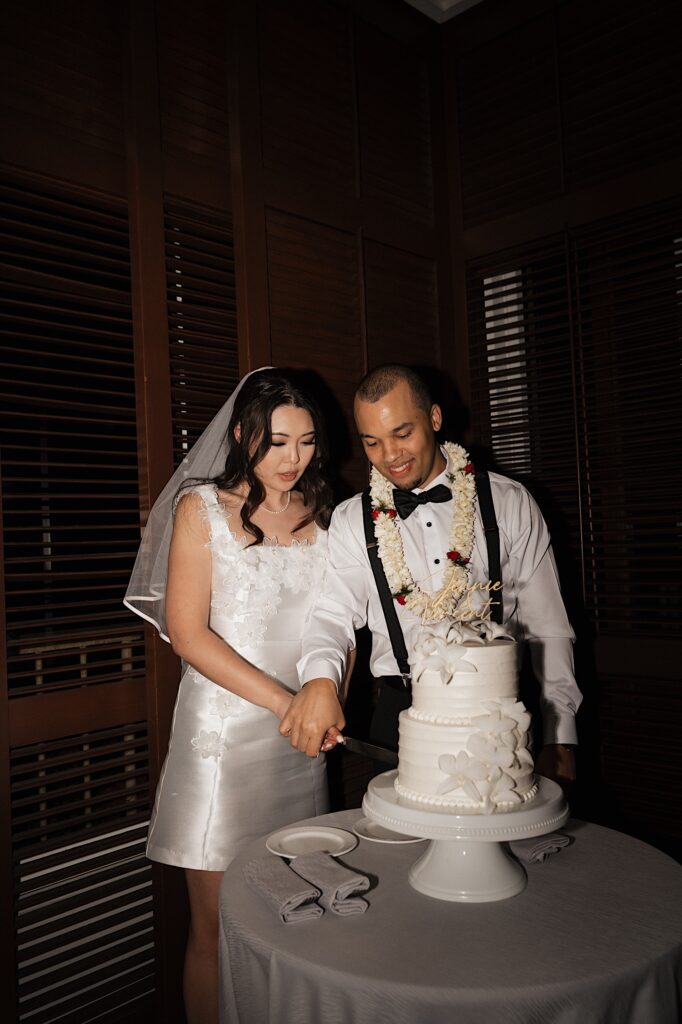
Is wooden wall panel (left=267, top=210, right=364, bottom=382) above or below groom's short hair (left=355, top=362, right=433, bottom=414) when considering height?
above

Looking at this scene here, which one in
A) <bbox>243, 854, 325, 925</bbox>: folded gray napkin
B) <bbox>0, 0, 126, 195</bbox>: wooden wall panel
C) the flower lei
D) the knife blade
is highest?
<bbox>0, 0, 126, 195</bbox>: wooden wall panel

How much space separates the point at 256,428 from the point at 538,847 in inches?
53.0

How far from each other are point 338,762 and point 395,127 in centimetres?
269

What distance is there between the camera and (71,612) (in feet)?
8.54

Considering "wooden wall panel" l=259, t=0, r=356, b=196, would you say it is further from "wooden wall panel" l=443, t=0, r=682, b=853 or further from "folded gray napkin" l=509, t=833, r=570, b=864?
"folded gray napkin" l=509, t=833, r=570, b=864

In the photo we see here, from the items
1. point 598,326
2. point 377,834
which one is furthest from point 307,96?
point 377,834

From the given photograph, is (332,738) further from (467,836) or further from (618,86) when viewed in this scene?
(618,86)

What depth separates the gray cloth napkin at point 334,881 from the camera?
1.42m

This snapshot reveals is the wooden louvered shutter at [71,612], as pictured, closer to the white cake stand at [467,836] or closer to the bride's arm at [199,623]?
the bride's arm at [199,623]

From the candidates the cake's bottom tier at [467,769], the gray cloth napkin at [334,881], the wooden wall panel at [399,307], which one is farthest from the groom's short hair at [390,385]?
the gray cloth napkin at [334,881]

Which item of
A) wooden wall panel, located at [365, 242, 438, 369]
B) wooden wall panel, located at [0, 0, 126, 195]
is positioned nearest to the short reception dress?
wooden wall panel, located at [0, 0, 126, 195]

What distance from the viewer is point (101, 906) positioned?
2418mm

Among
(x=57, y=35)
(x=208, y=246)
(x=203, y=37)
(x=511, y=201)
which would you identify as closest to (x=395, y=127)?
(x=511, y=201)

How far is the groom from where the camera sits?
2.31 meters
